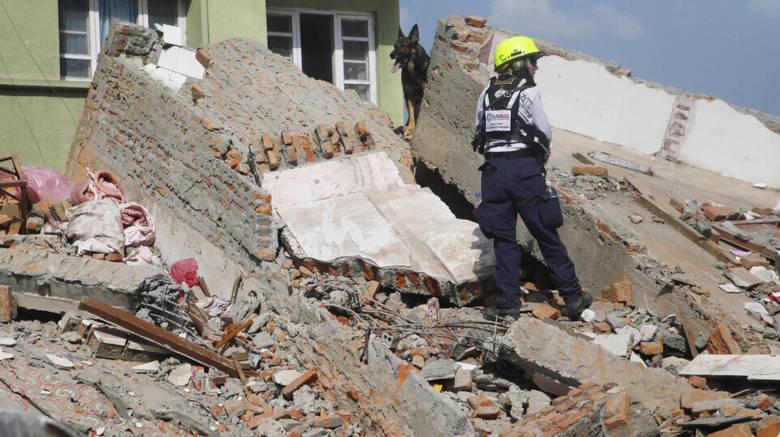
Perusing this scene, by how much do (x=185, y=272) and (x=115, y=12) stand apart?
5636 millimetres

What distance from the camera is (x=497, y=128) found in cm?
613

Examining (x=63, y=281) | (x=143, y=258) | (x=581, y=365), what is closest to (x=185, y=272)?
(x=143, y=258)

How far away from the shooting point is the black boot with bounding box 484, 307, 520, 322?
238 inches

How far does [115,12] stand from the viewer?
38.4 ft

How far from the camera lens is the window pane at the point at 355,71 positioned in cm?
1365

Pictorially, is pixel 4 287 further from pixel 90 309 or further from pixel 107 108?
pixel 107 108

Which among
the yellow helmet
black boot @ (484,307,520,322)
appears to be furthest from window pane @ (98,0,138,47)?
black boot @ (484,307,520,322)

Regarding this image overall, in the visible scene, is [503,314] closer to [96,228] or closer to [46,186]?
[96,228]

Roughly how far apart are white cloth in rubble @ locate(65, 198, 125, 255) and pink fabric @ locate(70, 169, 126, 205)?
37 cm

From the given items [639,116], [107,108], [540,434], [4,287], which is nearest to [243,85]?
[107,108]

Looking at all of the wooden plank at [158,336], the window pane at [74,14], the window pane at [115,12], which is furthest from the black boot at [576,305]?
the window pane at [74,14]

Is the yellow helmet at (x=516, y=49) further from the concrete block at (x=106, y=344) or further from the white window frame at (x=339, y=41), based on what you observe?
the white window frame at (x=339, y=41)

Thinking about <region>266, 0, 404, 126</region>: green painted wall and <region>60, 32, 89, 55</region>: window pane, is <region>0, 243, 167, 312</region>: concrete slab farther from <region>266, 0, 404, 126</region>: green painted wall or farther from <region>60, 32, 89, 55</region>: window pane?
<region>266, 0, 404, 126</region>: green painted wall

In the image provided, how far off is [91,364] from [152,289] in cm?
→ 78
